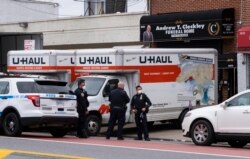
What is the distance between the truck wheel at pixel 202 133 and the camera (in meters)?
17.2

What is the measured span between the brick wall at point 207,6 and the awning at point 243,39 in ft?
4.73

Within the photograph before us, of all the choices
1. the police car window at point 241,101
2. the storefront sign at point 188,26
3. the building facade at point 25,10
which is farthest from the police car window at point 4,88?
the building facade at point 25,10

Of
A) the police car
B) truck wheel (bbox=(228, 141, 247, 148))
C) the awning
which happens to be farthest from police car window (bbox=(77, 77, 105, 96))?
the awning

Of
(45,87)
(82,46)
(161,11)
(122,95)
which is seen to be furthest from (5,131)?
(82,46)

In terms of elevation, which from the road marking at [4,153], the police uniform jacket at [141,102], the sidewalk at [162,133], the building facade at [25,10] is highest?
the building facade at [25,10]

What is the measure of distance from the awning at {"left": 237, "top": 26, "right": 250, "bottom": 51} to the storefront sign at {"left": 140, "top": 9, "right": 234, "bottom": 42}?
1.70 m

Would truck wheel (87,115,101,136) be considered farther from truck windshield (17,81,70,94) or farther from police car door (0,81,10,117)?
police car door (0,81,10,117)

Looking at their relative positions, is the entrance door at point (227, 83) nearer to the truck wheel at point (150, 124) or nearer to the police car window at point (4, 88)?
the truck wheel at point (150, 124)

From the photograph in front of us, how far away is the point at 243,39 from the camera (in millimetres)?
23891

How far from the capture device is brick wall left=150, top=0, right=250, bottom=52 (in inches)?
997

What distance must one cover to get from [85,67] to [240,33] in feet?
19.9

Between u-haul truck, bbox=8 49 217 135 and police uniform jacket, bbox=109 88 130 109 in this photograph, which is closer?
police uniform jacket, bbox=109 88 130 109

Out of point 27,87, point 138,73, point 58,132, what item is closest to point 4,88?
point 27,87

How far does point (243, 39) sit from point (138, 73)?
4846mm
